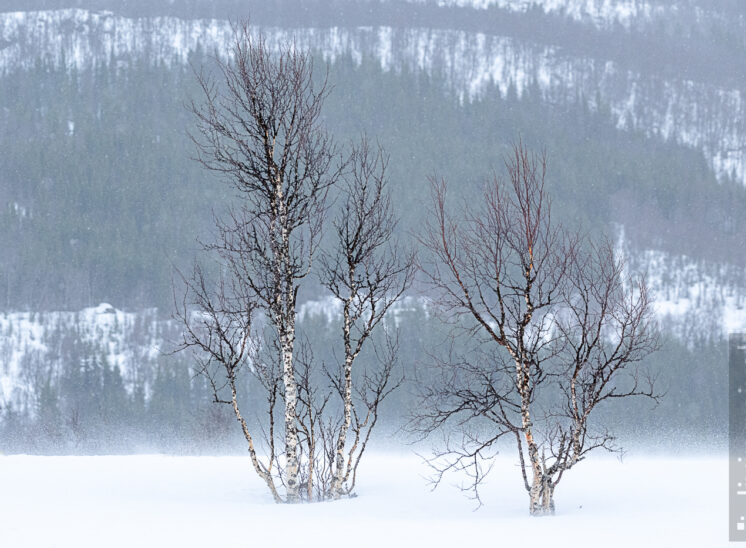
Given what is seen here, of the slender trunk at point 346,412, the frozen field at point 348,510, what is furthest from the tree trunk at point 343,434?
the frozen field at point 348,510

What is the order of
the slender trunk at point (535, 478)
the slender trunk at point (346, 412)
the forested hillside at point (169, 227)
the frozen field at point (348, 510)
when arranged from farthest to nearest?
1. the forested hillside at point (169, 227)
2. the slender trunk at point (346, 412)
3. the slender trunk at point (535, 478)
4. the frozen field at point (348, 510)

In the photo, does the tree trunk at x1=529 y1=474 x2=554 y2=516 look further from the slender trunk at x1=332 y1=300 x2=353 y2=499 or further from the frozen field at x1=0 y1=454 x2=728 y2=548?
the slender trunk at x1=332 y1=300 x2=353 y2=499

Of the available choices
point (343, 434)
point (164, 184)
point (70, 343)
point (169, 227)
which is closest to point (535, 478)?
point (343, 434)

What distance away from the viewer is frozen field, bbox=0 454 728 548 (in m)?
12.0

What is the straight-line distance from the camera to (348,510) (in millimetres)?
15062

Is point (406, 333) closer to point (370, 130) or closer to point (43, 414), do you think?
point (43, 414)

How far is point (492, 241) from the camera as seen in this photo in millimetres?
15016

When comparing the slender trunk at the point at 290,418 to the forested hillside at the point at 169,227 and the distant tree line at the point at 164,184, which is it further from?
the distant tree line at the point at 164,184

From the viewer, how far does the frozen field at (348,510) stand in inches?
471

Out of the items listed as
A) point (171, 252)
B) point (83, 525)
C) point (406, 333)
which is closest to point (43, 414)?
point (406, 333)

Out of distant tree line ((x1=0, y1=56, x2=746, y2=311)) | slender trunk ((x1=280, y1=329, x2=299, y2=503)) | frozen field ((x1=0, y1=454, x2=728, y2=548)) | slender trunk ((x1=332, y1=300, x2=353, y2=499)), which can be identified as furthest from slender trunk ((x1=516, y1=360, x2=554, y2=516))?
distant tree line ((x1=0, y1=56, x2=746, y2=311))

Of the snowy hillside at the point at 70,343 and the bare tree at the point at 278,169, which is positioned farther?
the snowy hillside at the point at 70,343

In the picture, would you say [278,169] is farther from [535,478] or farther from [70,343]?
[70,343]

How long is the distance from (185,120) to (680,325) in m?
110
